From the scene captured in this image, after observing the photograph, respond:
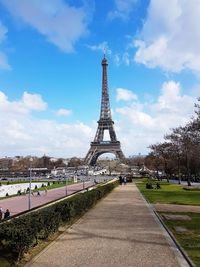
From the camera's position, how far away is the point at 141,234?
16.4 m

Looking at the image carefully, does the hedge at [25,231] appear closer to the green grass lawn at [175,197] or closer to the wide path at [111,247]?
the wide path at [111,247]

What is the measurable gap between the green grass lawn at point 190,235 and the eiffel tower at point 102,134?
114m

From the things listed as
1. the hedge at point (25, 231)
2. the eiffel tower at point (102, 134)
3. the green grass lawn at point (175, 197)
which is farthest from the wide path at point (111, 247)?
the eiffel tower at point (102, 134)

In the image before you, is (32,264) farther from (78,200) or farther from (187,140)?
(187,140)

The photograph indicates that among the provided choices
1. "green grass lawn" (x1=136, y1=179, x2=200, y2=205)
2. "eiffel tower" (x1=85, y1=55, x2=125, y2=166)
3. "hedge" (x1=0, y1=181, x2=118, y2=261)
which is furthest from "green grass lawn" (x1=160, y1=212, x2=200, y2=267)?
"eiffel tower" (x1=85, y1=55, x2=125, y2=166)

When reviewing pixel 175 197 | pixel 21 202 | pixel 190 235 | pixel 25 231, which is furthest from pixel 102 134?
pixel 25 231

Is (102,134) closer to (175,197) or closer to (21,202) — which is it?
(21,202)

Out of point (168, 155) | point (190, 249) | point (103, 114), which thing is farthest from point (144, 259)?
point (103, 114)

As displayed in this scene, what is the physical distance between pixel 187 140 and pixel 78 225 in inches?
1806

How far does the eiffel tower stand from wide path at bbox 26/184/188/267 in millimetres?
116775

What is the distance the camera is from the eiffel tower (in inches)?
5412

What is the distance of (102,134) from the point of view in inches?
5586

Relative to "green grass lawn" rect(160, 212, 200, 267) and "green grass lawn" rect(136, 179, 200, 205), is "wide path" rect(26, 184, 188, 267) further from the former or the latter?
"green grass lawn" rect(136, 179, 200, 205)

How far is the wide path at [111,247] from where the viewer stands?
11258 millimetres
